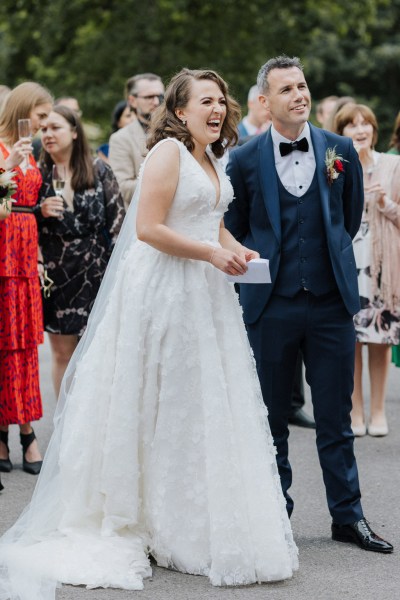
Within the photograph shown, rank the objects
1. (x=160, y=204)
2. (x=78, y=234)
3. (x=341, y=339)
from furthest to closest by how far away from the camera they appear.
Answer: (x=78, y=234) < (x=341, y=339) < (x=160, y=204)

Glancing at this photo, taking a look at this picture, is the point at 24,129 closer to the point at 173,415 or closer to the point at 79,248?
the point at 79,248

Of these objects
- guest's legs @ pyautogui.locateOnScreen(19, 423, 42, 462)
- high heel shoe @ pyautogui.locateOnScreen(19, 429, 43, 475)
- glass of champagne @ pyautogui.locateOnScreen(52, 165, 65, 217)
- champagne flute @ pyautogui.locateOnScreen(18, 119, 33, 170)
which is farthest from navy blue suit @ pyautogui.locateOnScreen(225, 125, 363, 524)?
guest's legs @ pyautogui.locateOnScreen(19, 423, 42, 462)

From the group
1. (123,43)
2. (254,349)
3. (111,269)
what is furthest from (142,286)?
(123,43)

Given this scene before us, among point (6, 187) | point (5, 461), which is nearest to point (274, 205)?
point (6, 187)

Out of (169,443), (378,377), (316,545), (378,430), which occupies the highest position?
(169,443)

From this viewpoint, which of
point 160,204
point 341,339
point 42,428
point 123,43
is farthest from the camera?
point 123,43

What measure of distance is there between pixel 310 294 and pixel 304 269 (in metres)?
0.13

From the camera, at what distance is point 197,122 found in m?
5.33

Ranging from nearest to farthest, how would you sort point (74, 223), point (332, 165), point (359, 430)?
1. point (332, 165)
2. point (74, 223)
3. point (359, 430)

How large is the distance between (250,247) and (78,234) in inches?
103

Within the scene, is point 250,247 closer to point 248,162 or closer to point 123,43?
point 248,162

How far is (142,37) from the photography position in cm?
2645

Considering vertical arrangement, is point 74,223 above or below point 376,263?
above

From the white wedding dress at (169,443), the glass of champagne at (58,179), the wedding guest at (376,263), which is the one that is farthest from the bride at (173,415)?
the wedding guest at (376,263)
